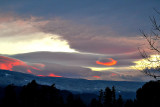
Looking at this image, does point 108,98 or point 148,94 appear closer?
point 148,94

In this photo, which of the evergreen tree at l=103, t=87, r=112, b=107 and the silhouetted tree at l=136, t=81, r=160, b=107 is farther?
the evergreen tree at l=103, t=87, r=112, b=107

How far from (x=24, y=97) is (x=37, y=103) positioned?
4065 mm

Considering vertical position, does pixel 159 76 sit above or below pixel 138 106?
above

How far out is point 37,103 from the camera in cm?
5166

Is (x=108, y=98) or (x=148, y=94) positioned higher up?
(x=148, y=94)

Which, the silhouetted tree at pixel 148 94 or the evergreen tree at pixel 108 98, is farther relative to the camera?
the evergreen tree at pixel 108 98

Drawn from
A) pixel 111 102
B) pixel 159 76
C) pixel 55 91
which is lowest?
pixel 111 102

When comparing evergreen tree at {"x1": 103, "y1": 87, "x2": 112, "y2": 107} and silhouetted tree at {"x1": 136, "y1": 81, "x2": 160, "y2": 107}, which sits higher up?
silhouetted tree at {"x1": 136, "y1": 81, "x2": 160, "y2": 107}

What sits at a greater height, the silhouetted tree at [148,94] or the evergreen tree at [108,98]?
the silhouetted tree at [148,94]

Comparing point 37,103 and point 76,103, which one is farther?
point 76,103

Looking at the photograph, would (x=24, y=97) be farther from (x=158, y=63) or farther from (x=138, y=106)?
(x=158, y=63)

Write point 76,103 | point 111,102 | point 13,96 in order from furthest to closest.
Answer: point 111,102, point 76,103, point 13,96

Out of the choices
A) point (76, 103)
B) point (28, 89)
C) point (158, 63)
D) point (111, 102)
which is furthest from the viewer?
point (111, 102)

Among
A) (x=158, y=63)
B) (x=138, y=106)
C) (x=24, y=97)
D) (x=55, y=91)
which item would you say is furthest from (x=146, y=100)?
(x=158, y=63)
